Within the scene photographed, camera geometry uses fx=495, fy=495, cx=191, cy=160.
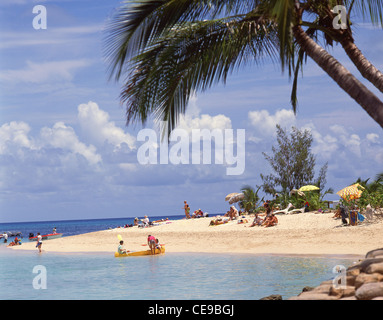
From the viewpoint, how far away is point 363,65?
28.0ft

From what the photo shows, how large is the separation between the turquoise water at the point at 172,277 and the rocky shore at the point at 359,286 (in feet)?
16.2

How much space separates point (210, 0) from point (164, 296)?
8831 mm

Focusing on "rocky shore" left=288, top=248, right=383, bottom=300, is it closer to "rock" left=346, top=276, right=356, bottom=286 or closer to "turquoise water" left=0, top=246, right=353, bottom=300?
"rock" left=346, top=276, right=356, bottom=286

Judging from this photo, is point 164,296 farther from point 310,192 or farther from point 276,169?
point 276,169

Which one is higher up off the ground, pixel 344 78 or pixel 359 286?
pixel 344 78

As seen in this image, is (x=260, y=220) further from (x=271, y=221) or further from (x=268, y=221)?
(x=271, y=221)

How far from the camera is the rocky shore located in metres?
7.06

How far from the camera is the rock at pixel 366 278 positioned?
763cm

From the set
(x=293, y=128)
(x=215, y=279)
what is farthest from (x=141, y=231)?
(x=215, y=279)

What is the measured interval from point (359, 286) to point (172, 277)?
1095cm

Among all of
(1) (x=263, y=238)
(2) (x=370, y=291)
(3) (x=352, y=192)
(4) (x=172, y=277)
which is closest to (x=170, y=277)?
(4) (x=172, y=277)

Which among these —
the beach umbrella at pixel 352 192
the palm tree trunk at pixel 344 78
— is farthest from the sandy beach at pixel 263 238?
the palm tree trunk at pixel 344 78

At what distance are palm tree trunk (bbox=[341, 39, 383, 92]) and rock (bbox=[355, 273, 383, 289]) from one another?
9.94 feet

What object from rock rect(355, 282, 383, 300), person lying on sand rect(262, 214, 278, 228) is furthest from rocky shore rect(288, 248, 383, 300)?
person lying on sand rect(262, 214, 278, 228)
